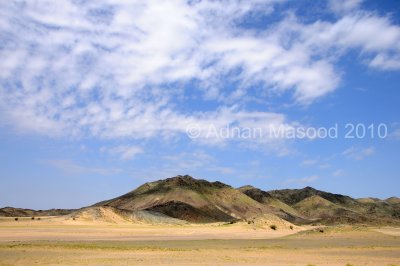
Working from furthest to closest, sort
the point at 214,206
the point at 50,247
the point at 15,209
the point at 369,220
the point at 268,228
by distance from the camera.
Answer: the point at 15,209
the point at 214,206
the point at 369,220
the point at 268,228
the point at 50,247

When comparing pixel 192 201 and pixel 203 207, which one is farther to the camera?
pixel 192 201

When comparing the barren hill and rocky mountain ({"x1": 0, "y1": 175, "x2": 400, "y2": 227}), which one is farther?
the barren hill

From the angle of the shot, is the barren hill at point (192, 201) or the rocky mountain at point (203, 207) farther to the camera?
the barren hill at point (192, 201)

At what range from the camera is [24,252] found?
31562mm

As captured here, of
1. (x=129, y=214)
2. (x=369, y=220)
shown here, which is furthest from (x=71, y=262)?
(x=369, y=220)

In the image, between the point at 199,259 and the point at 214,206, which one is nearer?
the point at 199,259

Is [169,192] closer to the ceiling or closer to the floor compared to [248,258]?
closer to the ceiling

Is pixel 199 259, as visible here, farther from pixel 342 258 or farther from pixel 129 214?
pixel 129 214

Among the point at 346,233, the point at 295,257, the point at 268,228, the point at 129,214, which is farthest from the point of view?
the point at 129,214

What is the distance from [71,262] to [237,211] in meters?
123

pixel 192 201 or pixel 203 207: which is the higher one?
pixel 192 201

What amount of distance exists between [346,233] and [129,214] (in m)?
48.3

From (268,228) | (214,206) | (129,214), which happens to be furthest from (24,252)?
(214,206)

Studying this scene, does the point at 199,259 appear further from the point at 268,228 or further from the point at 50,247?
the point at 268,228
